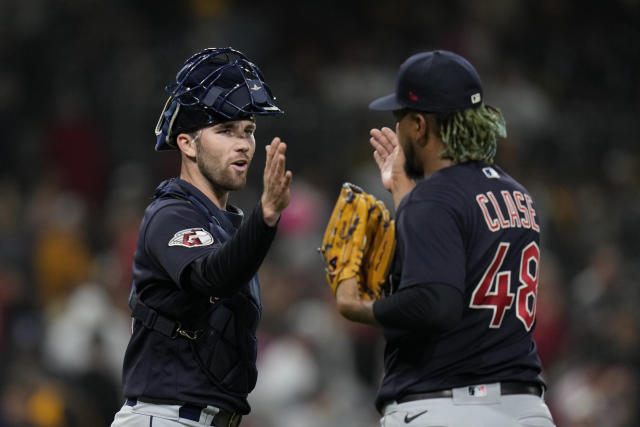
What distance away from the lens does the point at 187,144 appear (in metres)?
4.14

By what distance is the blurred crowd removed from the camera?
8.60 metres

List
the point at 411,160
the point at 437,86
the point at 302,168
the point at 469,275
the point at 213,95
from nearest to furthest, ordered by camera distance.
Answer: the point at 469,275, the point at 437,86, the point at 411,160, the point at 213,95, the point at 302,168

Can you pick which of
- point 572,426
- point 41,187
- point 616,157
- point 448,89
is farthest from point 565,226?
point 448,89

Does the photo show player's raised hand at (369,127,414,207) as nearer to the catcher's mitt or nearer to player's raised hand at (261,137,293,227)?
the catcher's mitt

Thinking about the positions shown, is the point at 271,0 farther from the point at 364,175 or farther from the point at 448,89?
the point at 448,89

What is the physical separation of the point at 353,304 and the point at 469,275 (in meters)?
0.42

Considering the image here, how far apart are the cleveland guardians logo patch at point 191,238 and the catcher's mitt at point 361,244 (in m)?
0.42

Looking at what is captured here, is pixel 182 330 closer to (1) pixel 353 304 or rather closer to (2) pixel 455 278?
(1) pixel 353 304

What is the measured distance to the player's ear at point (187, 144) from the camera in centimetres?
414

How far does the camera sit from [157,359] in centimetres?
392

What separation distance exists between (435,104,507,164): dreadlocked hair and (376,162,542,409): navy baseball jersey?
62 mm

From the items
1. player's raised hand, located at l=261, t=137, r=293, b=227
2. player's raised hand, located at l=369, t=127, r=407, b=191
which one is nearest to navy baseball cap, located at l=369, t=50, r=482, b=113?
player's raised hand, located at l=369, t=127, r=407, b=191

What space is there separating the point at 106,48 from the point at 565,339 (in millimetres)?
5925

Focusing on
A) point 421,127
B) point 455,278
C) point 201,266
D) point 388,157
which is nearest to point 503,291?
point 455,278
